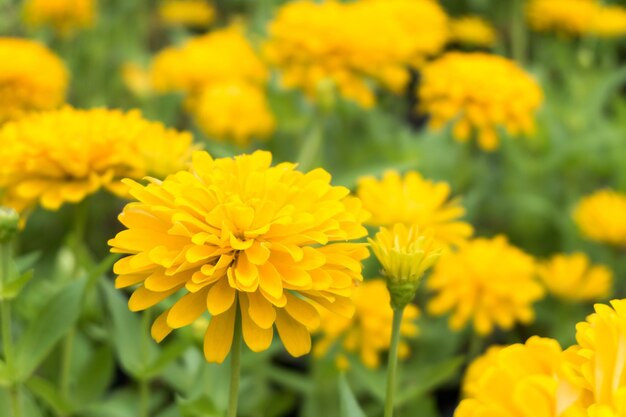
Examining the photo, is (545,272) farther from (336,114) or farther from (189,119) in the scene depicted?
(189,119)

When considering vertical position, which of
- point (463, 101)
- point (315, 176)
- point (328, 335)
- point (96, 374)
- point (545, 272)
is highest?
point (463, 101)

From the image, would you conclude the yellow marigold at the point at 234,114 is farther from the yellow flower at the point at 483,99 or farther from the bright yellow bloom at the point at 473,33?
the bright yellow bloom at the point at 473,33

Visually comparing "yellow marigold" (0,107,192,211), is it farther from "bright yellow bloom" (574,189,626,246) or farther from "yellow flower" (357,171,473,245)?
"bright yellow bloom" (574,189,626,246)

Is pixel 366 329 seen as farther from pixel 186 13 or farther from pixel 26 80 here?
pixel 186 13

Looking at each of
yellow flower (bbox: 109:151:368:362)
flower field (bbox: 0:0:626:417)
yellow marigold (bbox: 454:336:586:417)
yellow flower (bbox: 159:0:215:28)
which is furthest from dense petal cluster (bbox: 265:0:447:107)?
yellow flower (bbox: 159:0:215:28)

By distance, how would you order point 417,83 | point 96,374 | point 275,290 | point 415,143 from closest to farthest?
point 275,290 → point 96,374 → point 415,143 → point 417,83

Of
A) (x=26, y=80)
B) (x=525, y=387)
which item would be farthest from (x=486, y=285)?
(x=26, y=80)

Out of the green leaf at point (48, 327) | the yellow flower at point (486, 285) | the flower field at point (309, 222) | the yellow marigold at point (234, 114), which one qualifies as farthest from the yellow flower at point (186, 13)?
the green leaf at point (48, 327)

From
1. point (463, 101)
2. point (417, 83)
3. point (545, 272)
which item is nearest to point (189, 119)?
point (417, 83)
